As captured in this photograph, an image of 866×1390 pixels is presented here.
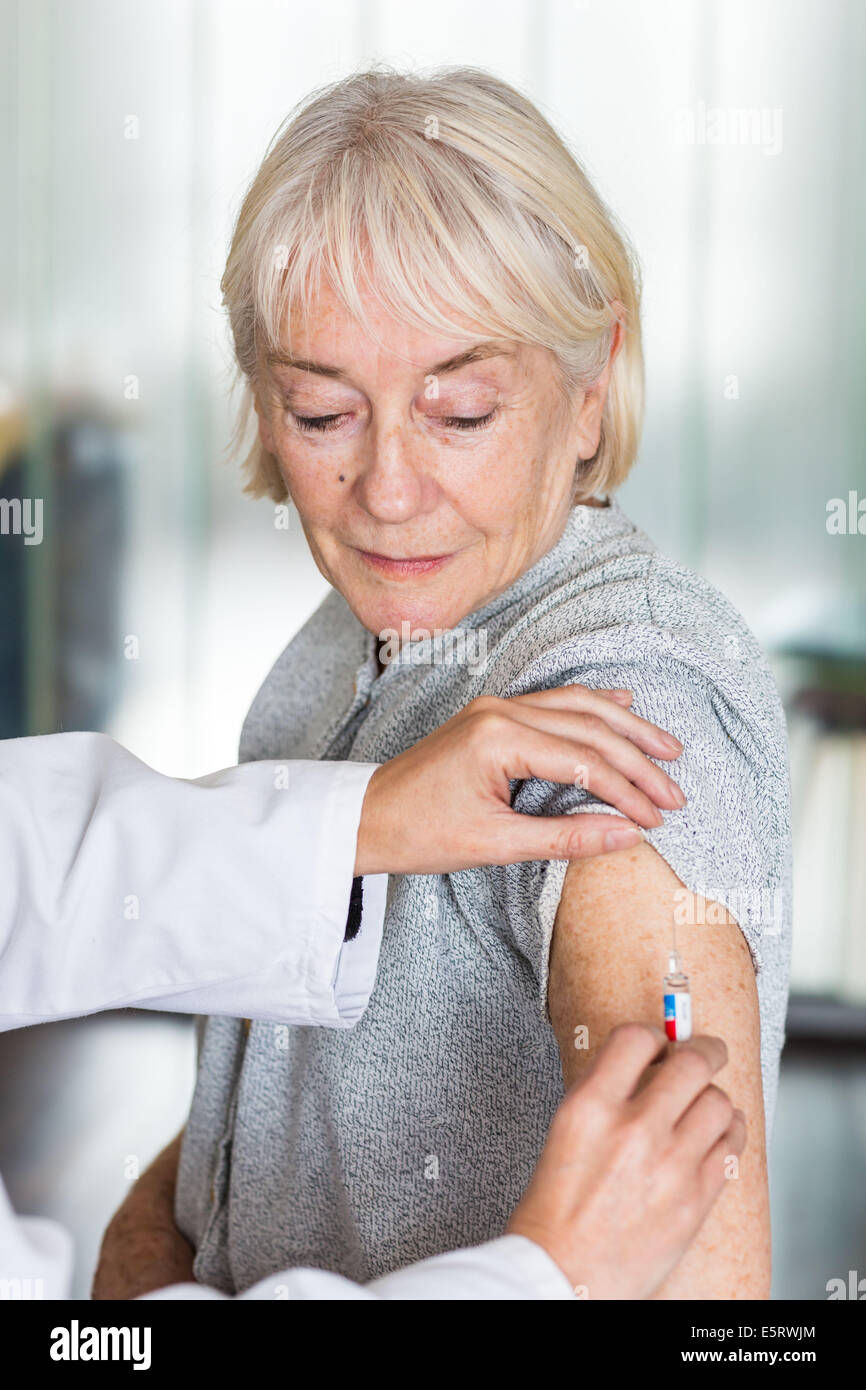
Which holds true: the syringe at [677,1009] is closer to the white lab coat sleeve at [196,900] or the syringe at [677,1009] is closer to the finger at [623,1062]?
the finger at [623,1062]

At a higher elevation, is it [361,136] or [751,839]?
[361,136]

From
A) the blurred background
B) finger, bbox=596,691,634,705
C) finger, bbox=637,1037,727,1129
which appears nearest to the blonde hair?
finger, bbox=596,691,634,705

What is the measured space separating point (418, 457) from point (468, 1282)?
0.58 metres

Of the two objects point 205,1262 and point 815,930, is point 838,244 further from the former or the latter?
point 205,1262

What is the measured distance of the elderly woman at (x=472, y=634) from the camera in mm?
A: 811

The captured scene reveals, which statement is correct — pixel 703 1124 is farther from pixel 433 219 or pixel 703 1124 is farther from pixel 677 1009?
Answer: pixel 433 219

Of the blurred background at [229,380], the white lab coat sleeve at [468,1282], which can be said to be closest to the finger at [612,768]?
the white lab coat sleeve at [468,1282]

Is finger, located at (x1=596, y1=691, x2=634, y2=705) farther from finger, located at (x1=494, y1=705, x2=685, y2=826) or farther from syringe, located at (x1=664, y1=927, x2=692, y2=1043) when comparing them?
syringe, located at (x1=664, y1=927, x2=692, y2=1043)

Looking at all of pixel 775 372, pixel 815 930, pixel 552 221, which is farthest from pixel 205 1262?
pixel 775 372

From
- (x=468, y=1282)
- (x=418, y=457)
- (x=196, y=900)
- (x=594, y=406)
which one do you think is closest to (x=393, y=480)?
(x=418, y=457)

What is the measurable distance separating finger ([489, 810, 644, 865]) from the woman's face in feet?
1.03

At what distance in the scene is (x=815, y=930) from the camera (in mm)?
3404

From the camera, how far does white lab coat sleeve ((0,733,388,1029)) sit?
864mm

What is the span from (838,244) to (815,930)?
67.8 inches
